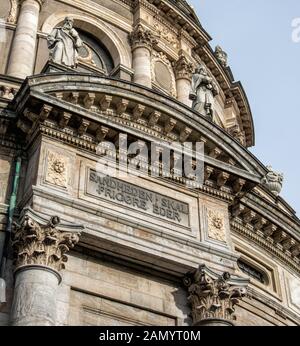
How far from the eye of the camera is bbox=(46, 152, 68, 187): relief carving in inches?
594

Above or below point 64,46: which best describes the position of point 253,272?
below

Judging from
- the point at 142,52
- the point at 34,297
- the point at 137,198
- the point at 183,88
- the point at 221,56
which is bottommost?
the point at 34,297

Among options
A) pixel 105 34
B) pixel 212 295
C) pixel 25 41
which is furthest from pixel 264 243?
pixel 105 34

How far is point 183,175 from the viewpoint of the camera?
17047 millimetres

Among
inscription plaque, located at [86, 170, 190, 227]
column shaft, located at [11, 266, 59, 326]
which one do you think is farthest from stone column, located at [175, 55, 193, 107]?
column shaft, located at [11, 266, 59, 326]

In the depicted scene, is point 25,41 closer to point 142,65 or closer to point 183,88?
point 142,65

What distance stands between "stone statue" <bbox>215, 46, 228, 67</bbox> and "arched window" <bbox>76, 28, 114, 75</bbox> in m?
6.99

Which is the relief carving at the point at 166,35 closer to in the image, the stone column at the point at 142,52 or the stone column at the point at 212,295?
the stone column at the point at 142,52

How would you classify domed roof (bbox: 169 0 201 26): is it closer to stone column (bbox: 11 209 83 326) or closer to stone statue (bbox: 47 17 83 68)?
stone statue (bbox: 47 17 83 68)

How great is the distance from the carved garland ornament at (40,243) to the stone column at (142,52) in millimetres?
11397

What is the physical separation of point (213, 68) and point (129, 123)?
13410 millimetres

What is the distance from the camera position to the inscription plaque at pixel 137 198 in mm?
15641

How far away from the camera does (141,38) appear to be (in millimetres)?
25906

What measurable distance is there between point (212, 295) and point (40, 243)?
395 cm
